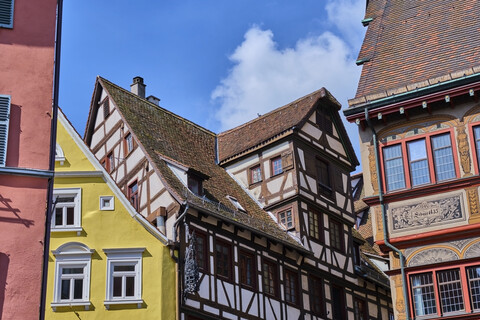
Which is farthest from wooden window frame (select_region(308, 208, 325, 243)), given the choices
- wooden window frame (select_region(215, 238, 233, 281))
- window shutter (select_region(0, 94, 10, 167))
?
window shutter (select_region(0, 94, 10, 167))

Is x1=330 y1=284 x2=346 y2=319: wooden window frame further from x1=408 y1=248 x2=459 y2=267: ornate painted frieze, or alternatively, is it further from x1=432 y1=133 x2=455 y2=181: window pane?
x1=432 y1=133 x2=455 y2=181: window pane

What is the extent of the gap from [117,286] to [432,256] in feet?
30.8

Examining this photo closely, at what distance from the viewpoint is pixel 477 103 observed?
76.2 feet

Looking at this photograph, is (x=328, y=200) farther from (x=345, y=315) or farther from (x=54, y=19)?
(x=54, y=19)

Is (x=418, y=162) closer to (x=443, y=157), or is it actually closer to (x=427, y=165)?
(x=427, y=165)

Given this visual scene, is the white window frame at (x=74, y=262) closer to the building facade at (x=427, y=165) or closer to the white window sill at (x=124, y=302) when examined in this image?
the white window sill at (x=124, y=302)

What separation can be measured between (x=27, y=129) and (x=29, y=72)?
126 centimetres

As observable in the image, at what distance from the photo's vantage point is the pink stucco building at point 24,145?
1672 centimetres

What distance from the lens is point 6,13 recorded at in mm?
18766

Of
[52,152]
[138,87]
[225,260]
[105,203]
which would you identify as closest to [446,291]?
[225,260]

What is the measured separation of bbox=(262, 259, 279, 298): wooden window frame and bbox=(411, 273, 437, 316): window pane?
857cm

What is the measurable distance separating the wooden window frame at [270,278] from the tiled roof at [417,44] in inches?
322

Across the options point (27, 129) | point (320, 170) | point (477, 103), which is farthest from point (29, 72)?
point (320, 170)

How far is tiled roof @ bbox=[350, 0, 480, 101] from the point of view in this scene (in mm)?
24375
